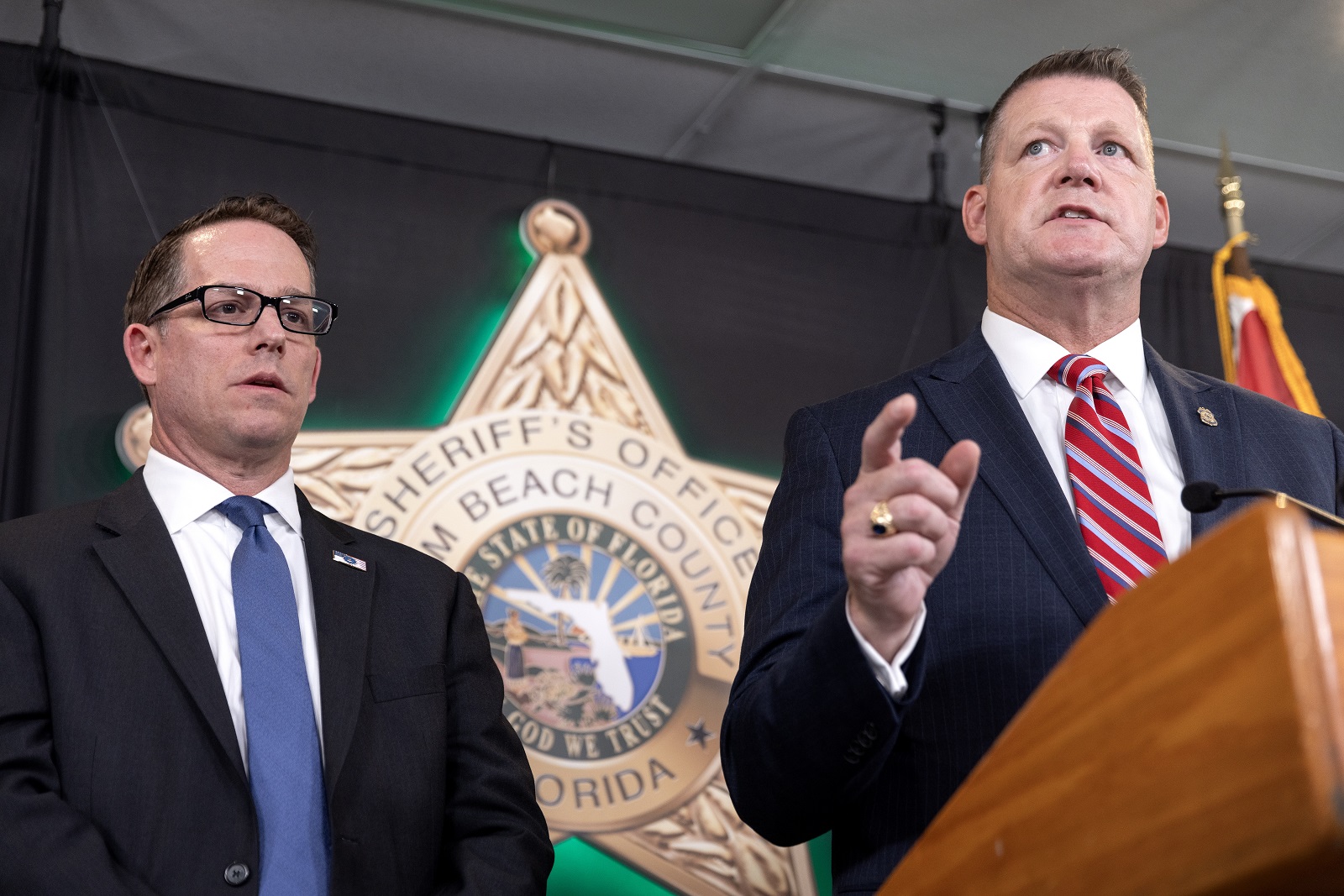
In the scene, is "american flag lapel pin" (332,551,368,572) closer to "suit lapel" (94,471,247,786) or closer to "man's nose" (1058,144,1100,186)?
"suit lapel" (94,471,247,786)

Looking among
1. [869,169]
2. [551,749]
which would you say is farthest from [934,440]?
[869,169]

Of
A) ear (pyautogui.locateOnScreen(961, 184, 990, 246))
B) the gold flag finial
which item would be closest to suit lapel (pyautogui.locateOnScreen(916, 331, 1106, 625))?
ear (pyautogui.locateOnScreen(961, 184, 990, 246))

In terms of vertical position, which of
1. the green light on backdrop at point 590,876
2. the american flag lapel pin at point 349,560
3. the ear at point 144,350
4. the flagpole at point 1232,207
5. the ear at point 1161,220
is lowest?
the green light on backdrop at point 590,876

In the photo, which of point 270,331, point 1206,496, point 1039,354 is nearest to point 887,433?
point 1206,496

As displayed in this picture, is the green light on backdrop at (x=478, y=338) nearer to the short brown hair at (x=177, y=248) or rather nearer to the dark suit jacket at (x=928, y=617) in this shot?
the short brown hair at (x=177, y=248)

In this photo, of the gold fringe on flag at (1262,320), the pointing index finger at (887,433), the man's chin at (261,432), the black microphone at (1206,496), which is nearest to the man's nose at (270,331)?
the man's chin at (261,432)

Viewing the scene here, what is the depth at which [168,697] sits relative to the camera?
1.81 meters

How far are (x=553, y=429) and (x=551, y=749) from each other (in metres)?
0.80

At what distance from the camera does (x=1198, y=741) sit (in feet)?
2.22

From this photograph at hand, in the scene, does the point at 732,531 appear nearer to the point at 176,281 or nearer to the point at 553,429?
the point at 553,429

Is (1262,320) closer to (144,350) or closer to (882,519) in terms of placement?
(144,350)

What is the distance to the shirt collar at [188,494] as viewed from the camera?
6.73 ft

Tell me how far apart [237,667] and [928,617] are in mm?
968

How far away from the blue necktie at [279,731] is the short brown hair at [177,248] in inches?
19.2
